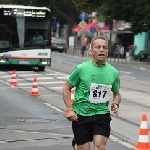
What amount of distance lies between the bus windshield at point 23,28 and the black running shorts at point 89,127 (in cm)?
2840

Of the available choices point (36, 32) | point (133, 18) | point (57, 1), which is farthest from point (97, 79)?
point (57, 1)

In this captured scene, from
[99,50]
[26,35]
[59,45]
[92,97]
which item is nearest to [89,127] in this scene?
[92,97]

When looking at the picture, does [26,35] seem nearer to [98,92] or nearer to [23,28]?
[23,28]

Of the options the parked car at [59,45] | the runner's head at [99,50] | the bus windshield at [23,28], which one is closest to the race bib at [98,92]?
the runner's head at [99,50]

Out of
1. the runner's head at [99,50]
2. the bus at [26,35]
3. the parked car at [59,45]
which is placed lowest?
the parked car at [59,45]

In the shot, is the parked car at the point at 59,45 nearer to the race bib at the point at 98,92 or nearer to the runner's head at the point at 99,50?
the race bib at the point at 98,92

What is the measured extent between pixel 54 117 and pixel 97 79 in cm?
877

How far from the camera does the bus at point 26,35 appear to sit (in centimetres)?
3731

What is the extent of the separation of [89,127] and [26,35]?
28762mm

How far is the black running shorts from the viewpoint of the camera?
348 inches

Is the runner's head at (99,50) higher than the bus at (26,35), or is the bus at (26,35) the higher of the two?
the runner's head at (99,50)

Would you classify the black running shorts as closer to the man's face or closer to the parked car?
the man's face

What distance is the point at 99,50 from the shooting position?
345 inches

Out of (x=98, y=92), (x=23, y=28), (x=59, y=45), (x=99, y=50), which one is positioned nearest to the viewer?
(x=99, y=50)
